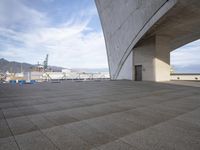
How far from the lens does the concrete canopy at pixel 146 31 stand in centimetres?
1305

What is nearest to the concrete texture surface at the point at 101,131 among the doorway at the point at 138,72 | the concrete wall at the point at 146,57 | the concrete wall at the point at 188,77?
the concrete wall at the point at 146,57

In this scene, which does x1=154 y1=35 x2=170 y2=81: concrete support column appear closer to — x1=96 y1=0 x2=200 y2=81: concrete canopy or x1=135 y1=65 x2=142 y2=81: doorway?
x1=96 y1=0 x2=200 y2=81: concrete canopy

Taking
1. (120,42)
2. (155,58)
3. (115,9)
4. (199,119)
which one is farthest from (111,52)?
(199,119)

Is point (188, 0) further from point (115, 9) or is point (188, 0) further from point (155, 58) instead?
point (115, 9)

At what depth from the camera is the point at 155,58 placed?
18516mm

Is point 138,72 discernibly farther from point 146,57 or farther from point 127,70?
point 146,57

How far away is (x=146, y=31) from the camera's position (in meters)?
15.8

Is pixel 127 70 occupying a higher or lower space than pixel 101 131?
higher

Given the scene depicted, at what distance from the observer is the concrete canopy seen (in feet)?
42.8

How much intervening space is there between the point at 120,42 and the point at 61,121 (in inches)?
805

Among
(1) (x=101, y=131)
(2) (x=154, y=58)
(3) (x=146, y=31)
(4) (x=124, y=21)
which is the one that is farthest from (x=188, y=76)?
(1) (x=101, y=131)

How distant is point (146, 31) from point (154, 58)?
4.17m

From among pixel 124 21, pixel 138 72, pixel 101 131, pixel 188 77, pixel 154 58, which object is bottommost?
pixel 101 131

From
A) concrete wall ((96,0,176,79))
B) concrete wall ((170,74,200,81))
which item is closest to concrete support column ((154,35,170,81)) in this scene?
concrete wall ((96,0,176,79))
